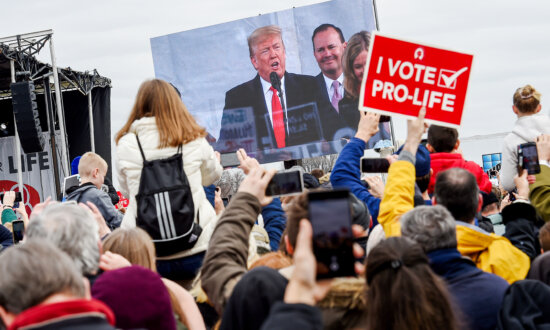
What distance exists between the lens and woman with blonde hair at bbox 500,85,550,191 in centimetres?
406

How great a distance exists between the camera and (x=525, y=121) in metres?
4.18

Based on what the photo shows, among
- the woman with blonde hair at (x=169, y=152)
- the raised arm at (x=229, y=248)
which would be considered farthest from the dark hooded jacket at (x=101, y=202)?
the raised arm at (x=229, y=248)

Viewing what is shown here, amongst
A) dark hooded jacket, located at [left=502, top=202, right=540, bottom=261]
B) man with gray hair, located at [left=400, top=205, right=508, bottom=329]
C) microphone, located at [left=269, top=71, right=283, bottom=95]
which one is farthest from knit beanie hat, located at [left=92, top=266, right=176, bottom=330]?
microphone, located at [left=269, top=71, right=283, bottom=95]

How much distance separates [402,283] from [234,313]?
47 centimetres

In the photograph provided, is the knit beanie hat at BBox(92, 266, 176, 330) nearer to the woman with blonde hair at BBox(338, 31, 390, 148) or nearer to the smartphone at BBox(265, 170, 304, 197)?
the smartphone at BBox(265, 170, 304, 197)

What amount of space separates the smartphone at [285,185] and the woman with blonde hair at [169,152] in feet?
3.17

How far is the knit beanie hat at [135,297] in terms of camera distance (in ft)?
6.70

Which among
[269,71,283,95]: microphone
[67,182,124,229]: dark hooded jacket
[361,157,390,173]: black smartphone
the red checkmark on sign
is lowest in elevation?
[67,182,124,229]: dark hooded jacket

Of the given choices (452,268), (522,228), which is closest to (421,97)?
(522,228)

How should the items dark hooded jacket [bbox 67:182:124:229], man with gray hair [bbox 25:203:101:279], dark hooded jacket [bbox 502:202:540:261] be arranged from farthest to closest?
1. dark hooded jacket [bbox 67:182:124:229]
2. dark hooded jacket [bbox 502:202:540:261]
3. man with gray hair [bbox 25:203:101:279]

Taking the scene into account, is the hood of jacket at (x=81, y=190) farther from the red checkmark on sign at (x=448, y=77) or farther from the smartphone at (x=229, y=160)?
the smartphone at (x=229, y=160)

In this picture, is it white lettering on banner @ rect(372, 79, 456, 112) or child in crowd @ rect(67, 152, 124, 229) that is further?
child in crowd @ rect(67, 152, 124, 229)

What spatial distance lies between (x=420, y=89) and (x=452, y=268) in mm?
1124

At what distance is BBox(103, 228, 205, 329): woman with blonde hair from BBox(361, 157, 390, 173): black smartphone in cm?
112
